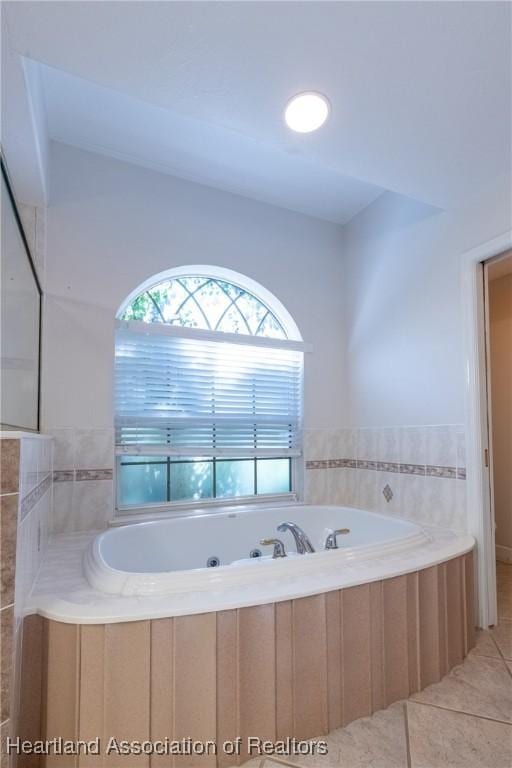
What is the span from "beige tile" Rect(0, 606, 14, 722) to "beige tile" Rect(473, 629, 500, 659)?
1.84m

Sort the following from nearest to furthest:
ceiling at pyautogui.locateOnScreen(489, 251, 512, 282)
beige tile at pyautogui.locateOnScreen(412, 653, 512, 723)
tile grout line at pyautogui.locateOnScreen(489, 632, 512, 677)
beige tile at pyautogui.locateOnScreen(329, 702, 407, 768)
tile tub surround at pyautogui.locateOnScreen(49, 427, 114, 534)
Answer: beige tile at pyautogui.locateOnScreen(329, 702, 407, 768) → beige tile at pyautogui.locateOnScreen(412, 653, 512, 723) → tile grout line at pyautogui.locateOnScreen(489, 632, 512, 677) → tile tub surround at pyautogui.locateOnScreen(49, 427, 114, 534) → ceiling at pyautogui.locateOnScreen(489, 251, 512, 282)

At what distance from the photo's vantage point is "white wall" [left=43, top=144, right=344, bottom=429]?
6.67 ft

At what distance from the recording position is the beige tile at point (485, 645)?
1.68 m

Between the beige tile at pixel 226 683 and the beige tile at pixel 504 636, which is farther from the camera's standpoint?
the beige tile at pixel 504 636

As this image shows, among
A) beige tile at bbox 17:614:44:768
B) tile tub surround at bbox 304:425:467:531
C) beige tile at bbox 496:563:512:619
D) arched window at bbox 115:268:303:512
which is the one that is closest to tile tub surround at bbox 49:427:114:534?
arched window at bbox 115:268:303:512

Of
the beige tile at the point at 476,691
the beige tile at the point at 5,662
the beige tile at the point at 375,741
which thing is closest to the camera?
the beige tile at the point at 5,662

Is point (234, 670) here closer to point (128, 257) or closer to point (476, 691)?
point (476, 691)

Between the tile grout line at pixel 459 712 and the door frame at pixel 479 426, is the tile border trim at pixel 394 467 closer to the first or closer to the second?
the door frame at pixel 479 426

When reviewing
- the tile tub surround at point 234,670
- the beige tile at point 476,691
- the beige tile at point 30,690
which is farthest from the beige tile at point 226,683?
the beige tile at point 476,691

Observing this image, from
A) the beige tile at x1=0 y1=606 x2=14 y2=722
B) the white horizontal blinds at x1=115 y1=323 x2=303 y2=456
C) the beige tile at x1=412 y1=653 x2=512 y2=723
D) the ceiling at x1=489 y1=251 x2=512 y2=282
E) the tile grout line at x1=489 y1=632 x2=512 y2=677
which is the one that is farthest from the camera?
the ceiling at x1=489 y1=251 x2=512 y2=282

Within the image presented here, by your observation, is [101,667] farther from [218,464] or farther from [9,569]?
[218,464]

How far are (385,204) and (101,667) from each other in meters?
2.86

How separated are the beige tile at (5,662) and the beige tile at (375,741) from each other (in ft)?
3.20

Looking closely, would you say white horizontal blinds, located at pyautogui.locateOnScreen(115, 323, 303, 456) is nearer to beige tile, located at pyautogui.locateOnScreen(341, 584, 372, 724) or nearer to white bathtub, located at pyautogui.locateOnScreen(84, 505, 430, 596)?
white bathtub, located at pyautogui.locateOnScreen(84, 505, 430, 596)
